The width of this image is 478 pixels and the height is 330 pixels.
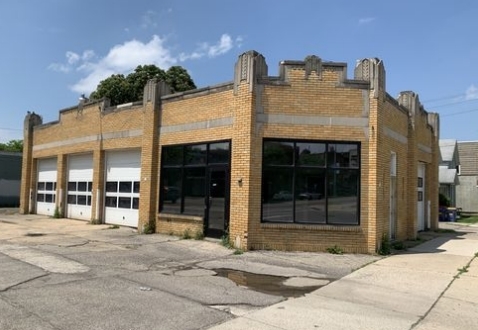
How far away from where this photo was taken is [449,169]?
37.9m

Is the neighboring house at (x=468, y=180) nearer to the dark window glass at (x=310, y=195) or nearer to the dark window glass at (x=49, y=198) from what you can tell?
the dark window glass at (x=310, y=195)

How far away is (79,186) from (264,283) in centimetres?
1583

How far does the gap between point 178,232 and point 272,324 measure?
9.81 m

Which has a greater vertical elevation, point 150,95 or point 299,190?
point 150,95

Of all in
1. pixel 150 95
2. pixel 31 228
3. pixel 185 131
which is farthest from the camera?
pixel 31 228

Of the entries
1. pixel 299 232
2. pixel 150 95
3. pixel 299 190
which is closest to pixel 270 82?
pixel 299 190

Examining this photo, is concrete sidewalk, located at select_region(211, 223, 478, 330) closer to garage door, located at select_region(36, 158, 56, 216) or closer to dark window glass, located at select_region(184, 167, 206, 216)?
dark window glass, located at select_region(184, 167, 206, 216)

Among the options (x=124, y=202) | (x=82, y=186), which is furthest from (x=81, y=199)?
(x=124, y=202)

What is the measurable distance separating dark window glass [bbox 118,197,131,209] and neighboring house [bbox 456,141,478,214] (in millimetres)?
35012

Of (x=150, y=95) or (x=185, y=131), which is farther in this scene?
(x=150, y=95)

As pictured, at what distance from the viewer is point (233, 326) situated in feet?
20.6

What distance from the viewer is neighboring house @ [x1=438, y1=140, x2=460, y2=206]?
Answer: 36281 millimetres

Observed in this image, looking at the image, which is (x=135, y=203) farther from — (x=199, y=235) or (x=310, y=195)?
(x=310, y=195)

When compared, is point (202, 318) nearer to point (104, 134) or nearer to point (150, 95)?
point (150, 95)
